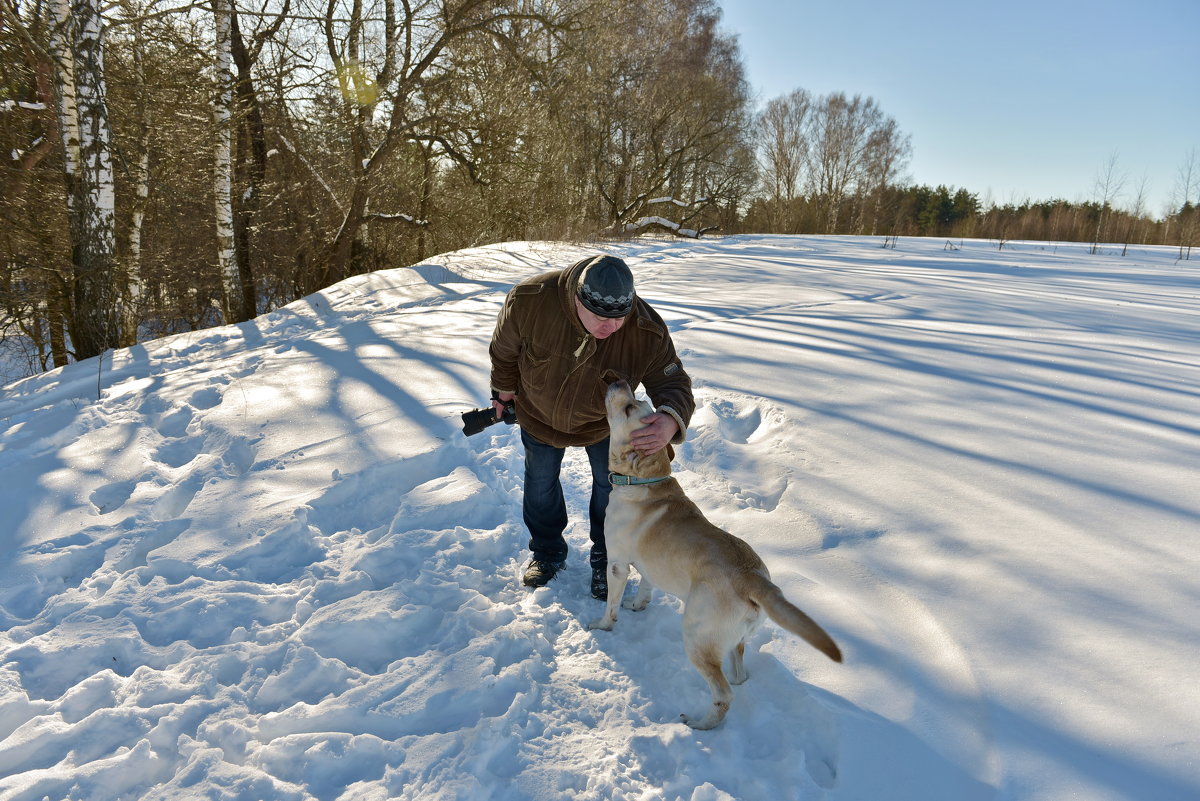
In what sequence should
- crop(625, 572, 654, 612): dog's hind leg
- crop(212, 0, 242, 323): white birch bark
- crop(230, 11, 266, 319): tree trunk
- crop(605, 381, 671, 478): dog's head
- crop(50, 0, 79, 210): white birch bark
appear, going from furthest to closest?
crop(230, 11, 266, 319): tree trunk
crop(212, 0, 242, 323): white birch bark
crop(50, 0, 79, 210): white birch bark
crop(625, 572, 654, 612): dog's hind leg
crop(605, 381, 671, 478): dog's head

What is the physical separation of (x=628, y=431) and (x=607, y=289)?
2.22 ft

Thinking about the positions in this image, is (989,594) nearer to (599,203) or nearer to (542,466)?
(542,466)

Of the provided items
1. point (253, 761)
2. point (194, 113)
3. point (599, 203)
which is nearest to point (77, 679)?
point (253, 761)

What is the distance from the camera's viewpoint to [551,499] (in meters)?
3.16

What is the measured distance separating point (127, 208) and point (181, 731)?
1180 cm

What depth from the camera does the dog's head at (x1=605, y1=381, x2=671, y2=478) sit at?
2.66 m

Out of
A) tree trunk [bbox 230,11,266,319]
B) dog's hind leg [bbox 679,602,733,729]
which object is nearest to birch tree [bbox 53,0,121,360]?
tree trunk [bbox 230,11,266,319]

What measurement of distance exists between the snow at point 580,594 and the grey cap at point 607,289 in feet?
5.18

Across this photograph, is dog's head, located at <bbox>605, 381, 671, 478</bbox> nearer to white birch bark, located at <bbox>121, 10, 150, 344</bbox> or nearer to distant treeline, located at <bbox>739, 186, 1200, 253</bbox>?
white birch bark, located at <bbox>121, 10, 150, 344</bbox>

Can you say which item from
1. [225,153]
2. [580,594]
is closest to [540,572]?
[580,594]

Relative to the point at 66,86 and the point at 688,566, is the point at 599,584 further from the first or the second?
the point at 66,86

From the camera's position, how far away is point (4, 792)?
72.8 inches

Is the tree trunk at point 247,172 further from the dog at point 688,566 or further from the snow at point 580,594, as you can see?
the dog at point 688,566

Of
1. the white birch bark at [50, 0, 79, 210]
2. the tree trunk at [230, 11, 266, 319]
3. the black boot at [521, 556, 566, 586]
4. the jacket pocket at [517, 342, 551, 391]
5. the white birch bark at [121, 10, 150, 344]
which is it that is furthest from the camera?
the tree trunk at [230, 11, 266, 319]
